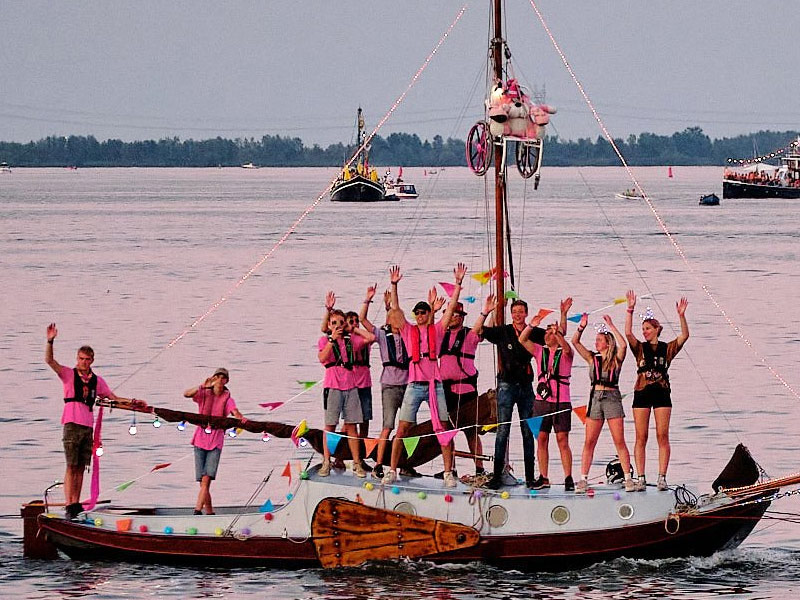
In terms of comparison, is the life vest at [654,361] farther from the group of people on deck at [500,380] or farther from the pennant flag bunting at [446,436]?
the pennant flag bunting at [446,436]

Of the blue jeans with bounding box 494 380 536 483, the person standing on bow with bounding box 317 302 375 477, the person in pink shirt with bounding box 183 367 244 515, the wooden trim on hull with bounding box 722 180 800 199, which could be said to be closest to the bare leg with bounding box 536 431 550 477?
the blue jeans with bounding box 494 380 536 483

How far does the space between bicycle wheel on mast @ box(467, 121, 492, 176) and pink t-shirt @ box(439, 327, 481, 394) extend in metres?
2.13

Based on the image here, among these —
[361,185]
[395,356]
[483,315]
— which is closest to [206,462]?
[395,356]

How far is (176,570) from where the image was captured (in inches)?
778

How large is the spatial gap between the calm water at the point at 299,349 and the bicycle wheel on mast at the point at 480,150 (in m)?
4.79

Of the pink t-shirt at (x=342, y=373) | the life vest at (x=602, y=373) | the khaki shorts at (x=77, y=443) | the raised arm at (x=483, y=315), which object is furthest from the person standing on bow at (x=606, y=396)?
the khaki shorts at (x=77, y=443)

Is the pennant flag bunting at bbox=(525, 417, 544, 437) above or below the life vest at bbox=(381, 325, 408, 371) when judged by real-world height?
below

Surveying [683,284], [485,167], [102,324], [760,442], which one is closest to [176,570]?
[485,167]

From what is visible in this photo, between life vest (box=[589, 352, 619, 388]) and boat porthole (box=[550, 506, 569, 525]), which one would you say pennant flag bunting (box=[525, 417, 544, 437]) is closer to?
life vest (box=[589, 352, 619, 388])

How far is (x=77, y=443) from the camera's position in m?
19.7

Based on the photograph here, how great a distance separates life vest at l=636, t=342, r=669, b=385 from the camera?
1889 centimetres

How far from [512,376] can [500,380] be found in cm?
15

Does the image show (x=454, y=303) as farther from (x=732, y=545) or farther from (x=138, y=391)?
(x=138, y=391)

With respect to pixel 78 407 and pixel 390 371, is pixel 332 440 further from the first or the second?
pixel 78 407
